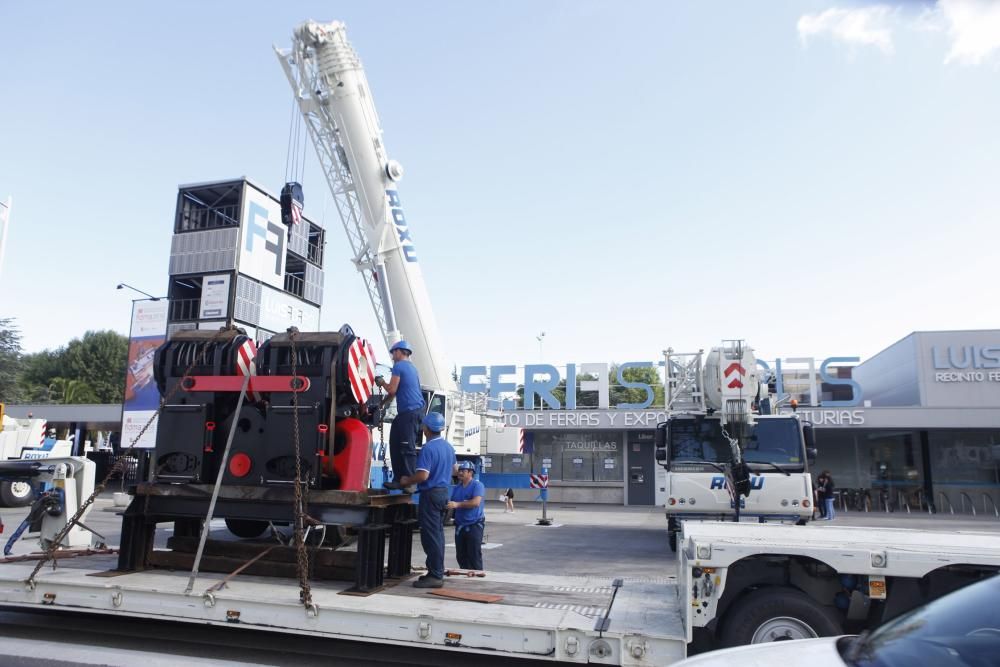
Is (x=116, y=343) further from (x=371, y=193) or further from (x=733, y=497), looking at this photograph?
(x=733, y=497)

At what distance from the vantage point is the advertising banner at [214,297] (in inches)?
1193

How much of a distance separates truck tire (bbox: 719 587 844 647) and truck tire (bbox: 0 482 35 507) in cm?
2018

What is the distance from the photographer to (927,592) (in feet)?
15.3

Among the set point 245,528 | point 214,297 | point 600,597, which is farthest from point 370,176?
point 214,297

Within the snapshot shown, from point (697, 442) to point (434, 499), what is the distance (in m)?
7.84

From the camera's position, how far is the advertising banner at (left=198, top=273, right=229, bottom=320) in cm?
3031

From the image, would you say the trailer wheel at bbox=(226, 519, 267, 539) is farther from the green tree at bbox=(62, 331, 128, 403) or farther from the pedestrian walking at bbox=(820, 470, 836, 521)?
the green tree at bbox=(62, 331, 128, 403)

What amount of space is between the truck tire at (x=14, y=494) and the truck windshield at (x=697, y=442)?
1729cm

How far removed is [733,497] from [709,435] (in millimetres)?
1339

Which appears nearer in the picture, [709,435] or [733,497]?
[733,497]

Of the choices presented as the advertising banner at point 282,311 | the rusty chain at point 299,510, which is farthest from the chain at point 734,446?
the advertising banner at point 282,311

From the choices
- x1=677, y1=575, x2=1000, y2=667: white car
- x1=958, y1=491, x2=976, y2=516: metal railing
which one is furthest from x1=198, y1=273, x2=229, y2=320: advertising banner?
x1=958, y1=491, x2=976, y2=516: metal railing

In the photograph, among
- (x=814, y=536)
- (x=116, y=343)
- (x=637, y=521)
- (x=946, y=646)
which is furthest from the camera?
(x=116, y=343)

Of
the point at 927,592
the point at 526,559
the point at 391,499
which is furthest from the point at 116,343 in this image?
the point at 927,592
